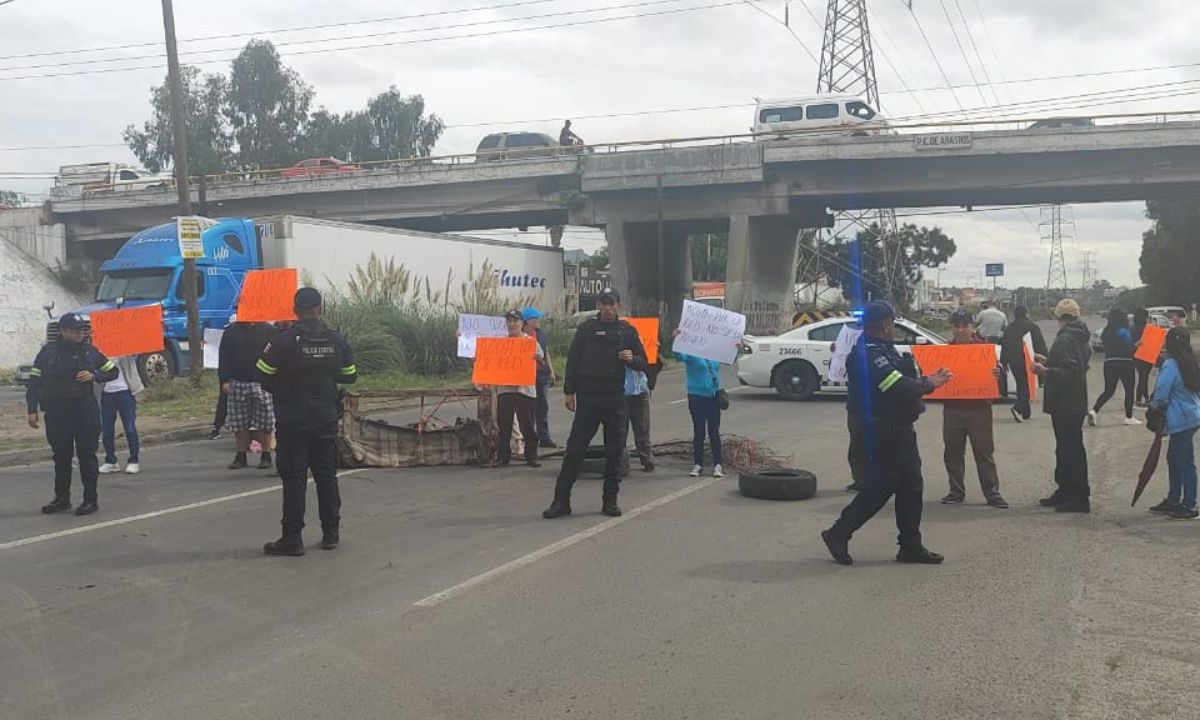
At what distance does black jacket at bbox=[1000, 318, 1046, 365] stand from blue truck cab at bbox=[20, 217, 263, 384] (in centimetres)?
1551

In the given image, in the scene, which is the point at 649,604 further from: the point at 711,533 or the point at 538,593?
the point at 711,533

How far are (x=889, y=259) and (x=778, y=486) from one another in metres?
55.8

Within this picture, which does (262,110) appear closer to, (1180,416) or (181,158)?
(181,158)

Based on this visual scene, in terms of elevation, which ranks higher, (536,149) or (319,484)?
(536,149)

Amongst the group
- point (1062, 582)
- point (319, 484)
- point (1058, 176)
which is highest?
point (1058, 176)

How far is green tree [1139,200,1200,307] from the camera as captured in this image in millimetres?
58750

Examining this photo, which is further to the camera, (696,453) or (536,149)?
(536,149)

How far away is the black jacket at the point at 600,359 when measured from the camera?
8062 millimetres

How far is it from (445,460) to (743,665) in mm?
6808

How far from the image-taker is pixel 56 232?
44.3 meters

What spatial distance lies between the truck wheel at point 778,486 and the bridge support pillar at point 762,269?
27.9 meters

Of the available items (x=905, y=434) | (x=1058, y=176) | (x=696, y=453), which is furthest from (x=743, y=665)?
(x=1058, y=176)

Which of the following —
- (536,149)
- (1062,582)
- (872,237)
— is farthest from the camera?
(872,237)

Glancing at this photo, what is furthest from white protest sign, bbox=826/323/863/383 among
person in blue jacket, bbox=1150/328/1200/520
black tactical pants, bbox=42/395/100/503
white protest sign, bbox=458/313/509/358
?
black tactical pants, bbox=42/395/100/503
